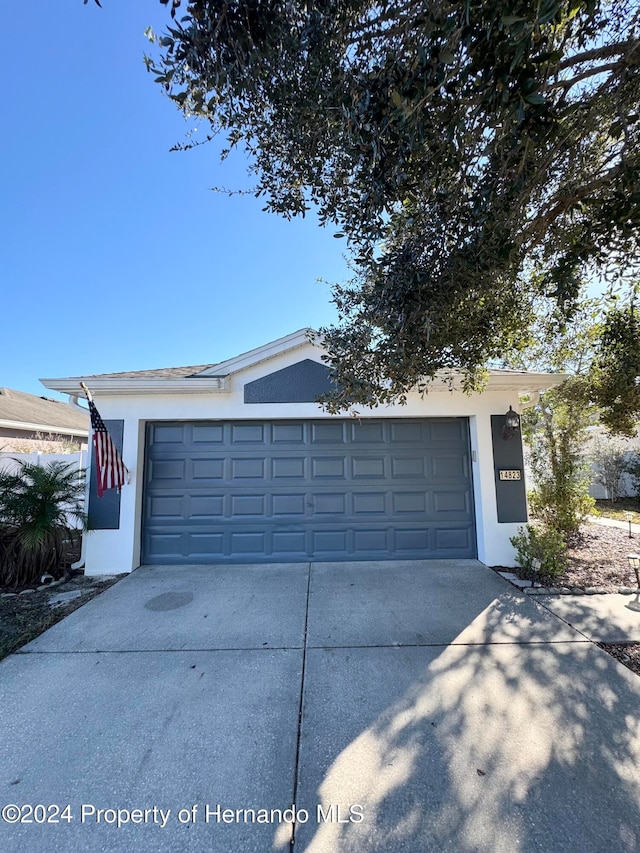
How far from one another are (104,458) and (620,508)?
43.1 ft

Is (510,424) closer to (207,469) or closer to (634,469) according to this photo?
(207,469)

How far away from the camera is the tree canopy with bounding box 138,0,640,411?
2197mm

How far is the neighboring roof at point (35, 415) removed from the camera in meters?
12.8

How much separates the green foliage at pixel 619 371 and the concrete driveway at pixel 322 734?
2.94 m

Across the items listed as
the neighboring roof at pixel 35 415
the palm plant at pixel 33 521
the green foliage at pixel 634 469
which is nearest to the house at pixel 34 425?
the neighboring roof at pixel 35 415

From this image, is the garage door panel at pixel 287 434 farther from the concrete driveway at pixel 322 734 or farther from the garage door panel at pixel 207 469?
the concrete driveway at pixel 322 734

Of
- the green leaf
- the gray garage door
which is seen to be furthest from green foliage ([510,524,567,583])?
the green leaf

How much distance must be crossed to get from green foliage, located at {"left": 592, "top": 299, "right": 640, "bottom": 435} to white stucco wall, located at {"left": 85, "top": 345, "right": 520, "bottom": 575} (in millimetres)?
1199

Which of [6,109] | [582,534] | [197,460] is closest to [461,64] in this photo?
[197,460]

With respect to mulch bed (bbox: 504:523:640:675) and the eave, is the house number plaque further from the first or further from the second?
the eave

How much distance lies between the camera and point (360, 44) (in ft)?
8.96

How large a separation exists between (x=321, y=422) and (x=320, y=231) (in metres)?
2.95

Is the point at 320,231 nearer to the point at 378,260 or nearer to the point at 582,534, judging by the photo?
the point at 378,260

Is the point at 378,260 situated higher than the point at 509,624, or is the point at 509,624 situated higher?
the point at 378,260
